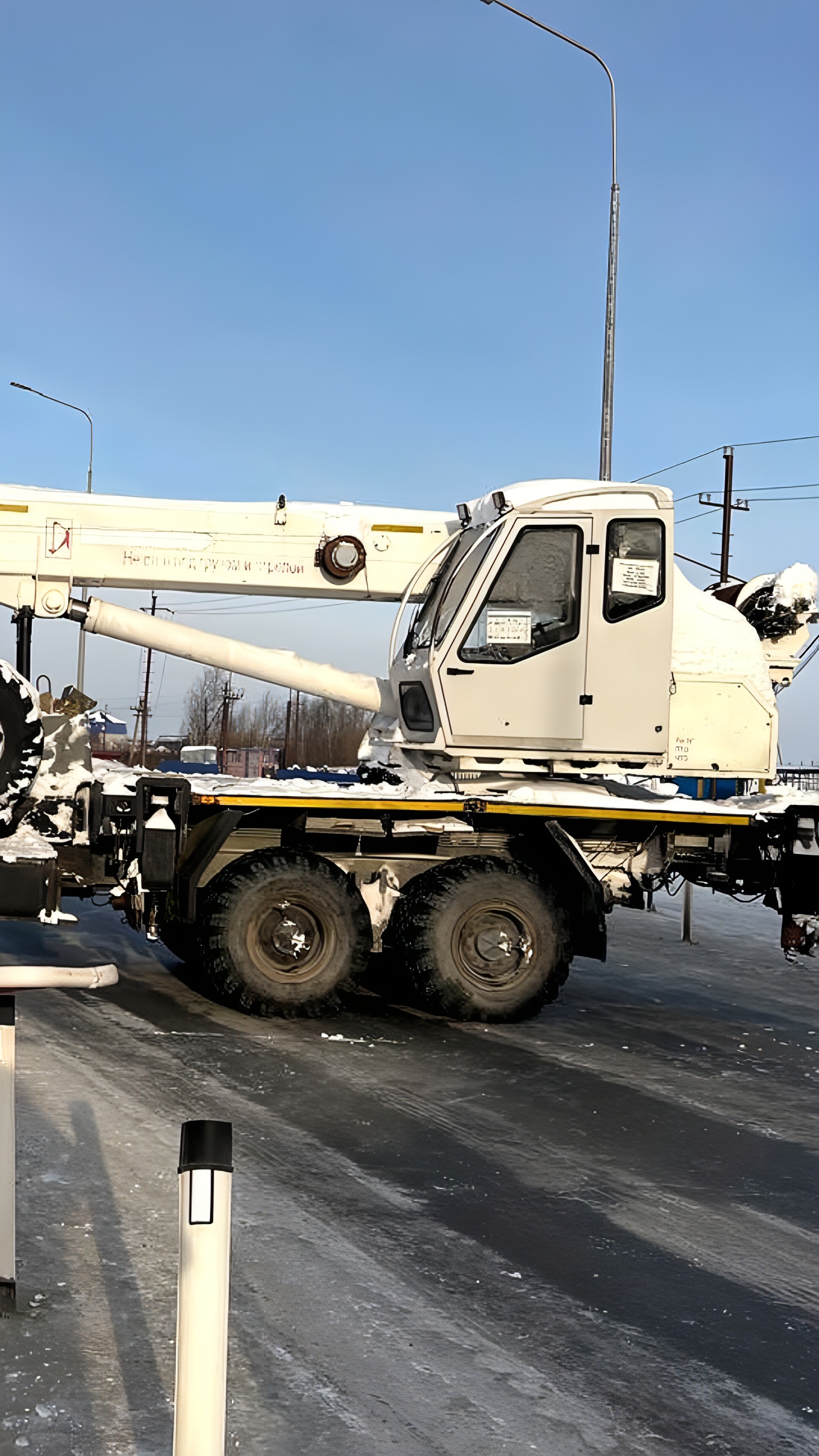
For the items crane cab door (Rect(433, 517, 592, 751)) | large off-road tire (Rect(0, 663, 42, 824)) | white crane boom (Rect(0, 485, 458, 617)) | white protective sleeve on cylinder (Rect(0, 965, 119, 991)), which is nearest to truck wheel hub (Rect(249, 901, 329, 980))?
crane cab door (Rect(433, 517, 592, 751))

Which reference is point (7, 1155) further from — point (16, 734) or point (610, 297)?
point (610, 297)

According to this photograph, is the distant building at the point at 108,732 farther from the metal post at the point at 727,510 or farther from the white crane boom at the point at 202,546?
the white crane boom at the point at 202,546

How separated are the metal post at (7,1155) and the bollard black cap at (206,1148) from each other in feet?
4.14

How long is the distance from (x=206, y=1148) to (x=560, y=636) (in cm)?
653

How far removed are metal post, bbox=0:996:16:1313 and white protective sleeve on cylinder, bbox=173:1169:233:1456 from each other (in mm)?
1323

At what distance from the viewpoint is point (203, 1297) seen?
2754mm

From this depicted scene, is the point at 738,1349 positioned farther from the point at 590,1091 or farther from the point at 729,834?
the point at 729,834

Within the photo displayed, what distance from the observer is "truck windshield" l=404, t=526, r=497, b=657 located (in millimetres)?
9117

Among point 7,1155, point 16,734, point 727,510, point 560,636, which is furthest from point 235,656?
A: point 727,510

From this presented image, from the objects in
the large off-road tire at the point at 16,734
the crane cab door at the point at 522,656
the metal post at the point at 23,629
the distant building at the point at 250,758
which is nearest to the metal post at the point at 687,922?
the crane cab door at the point at 522,656

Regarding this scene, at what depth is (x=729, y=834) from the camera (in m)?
9.31

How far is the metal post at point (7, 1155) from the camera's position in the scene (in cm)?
393

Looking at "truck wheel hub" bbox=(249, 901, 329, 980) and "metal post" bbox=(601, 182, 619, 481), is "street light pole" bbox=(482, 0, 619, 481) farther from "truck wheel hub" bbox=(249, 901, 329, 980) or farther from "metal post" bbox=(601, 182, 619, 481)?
"truck wheel hub" bbox=(249, 901, 329, 980)

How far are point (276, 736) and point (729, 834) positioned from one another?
101138 millimetres
